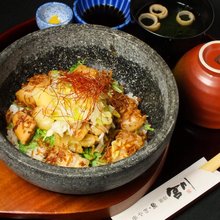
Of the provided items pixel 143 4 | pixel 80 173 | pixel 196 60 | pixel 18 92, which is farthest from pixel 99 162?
pixel 143 4

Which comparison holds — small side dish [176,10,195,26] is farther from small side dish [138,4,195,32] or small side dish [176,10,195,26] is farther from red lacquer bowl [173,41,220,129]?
red lacquer bowl [173,41,220,129]

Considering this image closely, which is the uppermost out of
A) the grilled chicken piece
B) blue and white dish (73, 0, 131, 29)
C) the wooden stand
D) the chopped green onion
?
blue and white dish (73, 0, 131, 29)

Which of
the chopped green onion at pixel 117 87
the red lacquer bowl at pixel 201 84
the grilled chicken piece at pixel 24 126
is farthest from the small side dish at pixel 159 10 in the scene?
the grilled chicken piece at pixel 24 126

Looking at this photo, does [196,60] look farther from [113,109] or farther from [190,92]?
[113,109]

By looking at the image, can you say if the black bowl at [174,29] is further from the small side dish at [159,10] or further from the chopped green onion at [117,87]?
the chopped green onion at [117,87]

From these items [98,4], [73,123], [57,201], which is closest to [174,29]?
[98,4]

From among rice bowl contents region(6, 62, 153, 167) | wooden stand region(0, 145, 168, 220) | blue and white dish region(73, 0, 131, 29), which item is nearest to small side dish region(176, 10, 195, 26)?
blue and white dish region(73, 0, 131, 29)

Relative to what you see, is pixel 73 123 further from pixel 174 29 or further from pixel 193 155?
pixel 174 29
